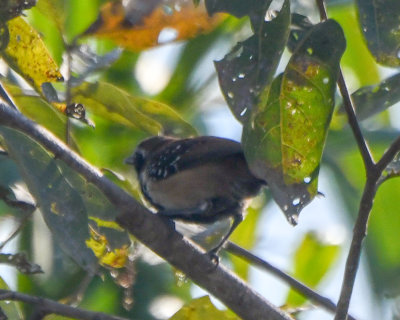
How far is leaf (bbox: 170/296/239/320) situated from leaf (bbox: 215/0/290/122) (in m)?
0.87

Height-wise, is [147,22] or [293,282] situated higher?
[147,22]

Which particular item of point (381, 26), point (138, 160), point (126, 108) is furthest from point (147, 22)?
point (138, 160)

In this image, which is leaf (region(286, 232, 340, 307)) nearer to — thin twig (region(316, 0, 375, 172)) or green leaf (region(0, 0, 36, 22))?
thin twig (region(316, 0, 375, 172))

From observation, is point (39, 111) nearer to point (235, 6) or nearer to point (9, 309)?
point (9, 309)

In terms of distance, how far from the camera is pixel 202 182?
13.8ft

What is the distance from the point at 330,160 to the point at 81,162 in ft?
7.96

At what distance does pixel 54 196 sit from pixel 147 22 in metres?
1.01

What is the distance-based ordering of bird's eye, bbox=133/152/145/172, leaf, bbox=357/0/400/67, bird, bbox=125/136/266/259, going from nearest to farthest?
leaf, bbox=357/0/400/67
bird, bbox=125/136/266/259
bird's eye, bbox=133/152/145/172

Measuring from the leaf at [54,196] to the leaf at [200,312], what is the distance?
60cm

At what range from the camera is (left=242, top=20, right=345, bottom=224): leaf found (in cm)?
229

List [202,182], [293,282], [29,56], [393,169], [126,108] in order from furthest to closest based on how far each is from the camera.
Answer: [202,182]
[293,282]
[126,108]
[29,56]
[393,169]

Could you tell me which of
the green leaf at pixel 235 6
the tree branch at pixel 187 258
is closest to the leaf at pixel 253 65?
the green leaf at pixel 235 6

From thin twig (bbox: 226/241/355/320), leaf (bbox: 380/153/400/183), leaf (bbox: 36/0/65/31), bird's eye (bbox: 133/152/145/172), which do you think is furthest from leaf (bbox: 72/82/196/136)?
bird's eye (bbox: 133/152/145/172)

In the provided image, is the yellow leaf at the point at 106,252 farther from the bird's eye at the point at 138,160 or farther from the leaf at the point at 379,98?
the bird's eye at the point at 138,160
